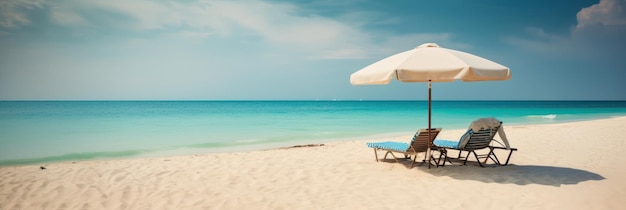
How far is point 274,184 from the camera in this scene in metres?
4.71

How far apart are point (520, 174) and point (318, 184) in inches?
114

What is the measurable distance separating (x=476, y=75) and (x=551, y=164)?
2.81 m

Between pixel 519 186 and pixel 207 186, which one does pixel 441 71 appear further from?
pixel 207 186

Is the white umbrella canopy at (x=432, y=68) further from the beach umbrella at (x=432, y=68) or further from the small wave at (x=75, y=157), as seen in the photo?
the small wave at (x=75, y=157)

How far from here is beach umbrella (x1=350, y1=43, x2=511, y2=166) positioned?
439 cm

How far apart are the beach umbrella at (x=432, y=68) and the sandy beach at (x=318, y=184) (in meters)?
1.35

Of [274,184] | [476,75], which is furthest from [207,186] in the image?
[476,75]

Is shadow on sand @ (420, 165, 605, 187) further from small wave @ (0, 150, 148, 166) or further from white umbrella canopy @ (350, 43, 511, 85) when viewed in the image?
small wave @ (0, 150, 148, 166)

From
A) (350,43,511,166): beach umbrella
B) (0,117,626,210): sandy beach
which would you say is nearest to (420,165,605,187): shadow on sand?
(0,117,626,210): sandy beach

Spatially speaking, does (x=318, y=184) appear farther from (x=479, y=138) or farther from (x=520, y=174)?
(x=520, y=174)

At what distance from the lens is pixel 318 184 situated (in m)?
4.68

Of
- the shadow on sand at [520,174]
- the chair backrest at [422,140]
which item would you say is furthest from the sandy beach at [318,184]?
the chair backrest at [422,140]

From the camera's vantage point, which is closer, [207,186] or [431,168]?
[207,186]

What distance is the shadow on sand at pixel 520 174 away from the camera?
4656 millimetres
